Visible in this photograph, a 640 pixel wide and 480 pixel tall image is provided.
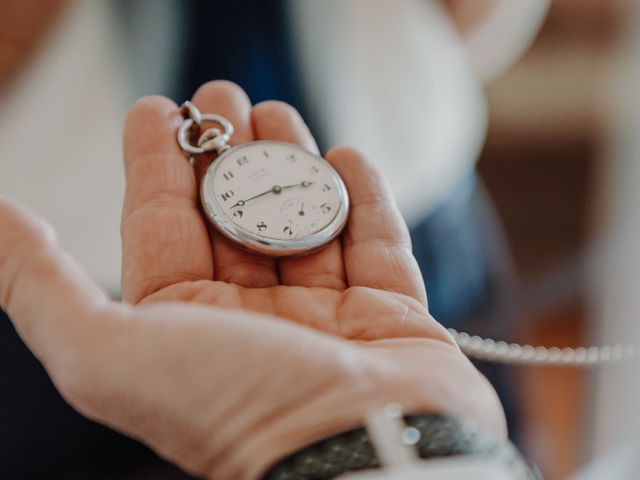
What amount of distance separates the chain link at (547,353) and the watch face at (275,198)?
0.21m

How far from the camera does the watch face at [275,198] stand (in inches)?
30.5

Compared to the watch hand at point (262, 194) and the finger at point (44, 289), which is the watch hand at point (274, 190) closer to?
the watch hand at point (262, 194)

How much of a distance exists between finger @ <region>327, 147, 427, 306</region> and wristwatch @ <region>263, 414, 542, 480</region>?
188 millimetres

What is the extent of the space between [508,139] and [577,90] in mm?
228

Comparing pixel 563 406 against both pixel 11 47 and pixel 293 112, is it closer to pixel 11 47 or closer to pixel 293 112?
pixel 293 112

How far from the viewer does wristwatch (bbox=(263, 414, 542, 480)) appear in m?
0.54

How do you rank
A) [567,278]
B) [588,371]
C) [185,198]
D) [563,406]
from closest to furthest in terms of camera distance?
[185,198]
[588,371]
[563,406]
[567,278]

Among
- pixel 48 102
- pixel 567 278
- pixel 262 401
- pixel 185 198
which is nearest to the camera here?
pixel 262 401

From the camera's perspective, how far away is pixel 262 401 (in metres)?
0.55

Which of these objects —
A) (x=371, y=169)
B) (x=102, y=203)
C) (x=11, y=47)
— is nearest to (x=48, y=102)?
(x=11, y=47)

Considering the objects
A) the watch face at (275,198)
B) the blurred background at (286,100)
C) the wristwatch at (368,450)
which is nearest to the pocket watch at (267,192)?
the watch face at (275,198)

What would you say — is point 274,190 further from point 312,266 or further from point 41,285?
point 41,285

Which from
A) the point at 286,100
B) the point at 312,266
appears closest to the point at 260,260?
the point at 312,266

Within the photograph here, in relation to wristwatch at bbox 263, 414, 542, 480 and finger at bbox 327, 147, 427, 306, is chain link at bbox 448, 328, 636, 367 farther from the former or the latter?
wristwatch at bbox 263, 414, 542, 480
